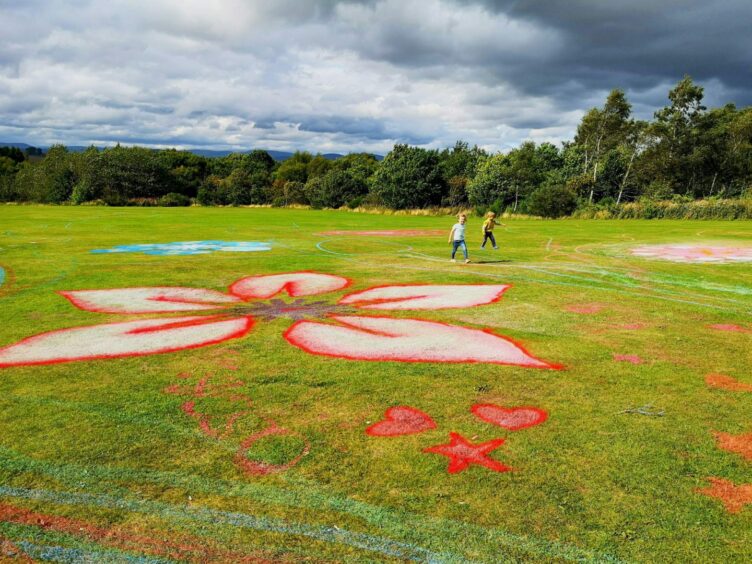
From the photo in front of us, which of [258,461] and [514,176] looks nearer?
[258,461]

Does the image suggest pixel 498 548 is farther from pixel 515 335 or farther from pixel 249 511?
pixel 515 335

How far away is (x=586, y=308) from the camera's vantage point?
1290cm

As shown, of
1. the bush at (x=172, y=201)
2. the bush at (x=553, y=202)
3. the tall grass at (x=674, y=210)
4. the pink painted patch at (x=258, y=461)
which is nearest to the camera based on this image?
the pink painted patch at (x=258, y=461)

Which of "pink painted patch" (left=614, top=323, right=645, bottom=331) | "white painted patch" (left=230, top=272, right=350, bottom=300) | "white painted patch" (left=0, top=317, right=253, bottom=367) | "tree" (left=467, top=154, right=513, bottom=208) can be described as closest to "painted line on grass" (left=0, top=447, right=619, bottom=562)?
"white painted patch" (left=0, top=317, right=253, bottom=367)

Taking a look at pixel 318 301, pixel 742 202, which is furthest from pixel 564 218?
pixel 318 301

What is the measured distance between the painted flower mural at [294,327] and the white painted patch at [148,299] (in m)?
0.02

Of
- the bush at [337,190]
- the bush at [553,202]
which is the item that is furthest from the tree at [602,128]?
the bush at [337,190]

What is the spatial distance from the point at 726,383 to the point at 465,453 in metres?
4.64

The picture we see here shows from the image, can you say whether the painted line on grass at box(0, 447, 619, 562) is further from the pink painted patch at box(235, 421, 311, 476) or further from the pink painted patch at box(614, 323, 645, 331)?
the pink painted patch at box(614, 323, 645, 331)

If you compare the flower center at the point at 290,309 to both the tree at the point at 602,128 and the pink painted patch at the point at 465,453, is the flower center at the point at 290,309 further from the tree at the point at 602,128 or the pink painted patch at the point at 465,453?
the tree at the point at 602,128

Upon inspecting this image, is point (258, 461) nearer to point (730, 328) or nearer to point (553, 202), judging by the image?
point (730, 328)

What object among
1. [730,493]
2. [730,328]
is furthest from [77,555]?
[730,328]

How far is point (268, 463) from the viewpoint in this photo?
574 centimetres

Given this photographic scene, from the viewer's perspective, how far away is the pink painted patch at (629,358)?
29.6ft
